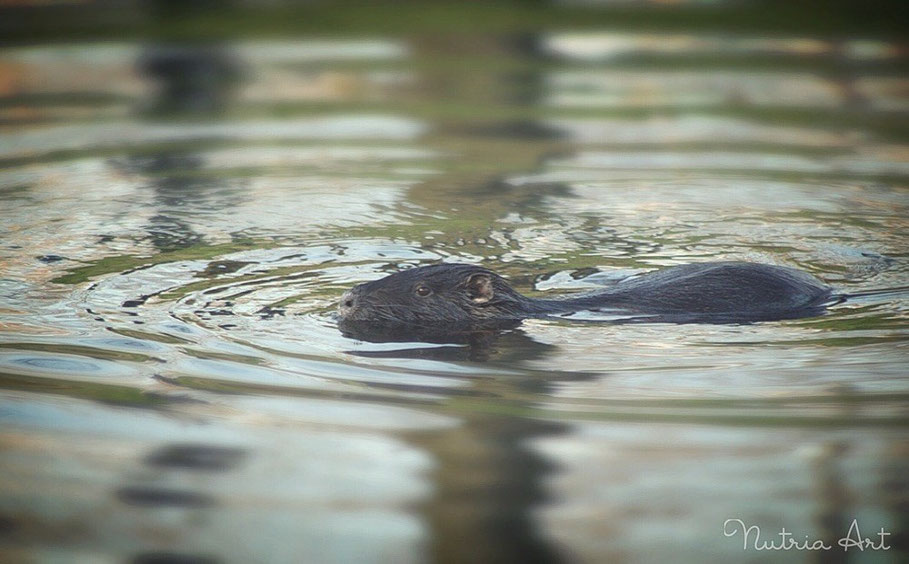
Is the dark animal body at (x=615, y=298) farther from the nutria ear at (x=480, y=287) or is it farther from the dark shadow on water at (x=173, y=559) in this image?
the dark shadow on water at (x=173, y=559)

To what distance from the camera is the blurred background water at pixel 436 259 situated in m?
3.50

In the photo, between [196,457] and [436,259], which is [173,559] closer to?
[196,457]

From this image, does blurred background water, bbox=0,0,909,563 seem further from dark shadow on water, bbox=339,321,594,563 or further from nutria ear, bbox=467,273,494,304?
nutria ear, bbox=467,273,494,304

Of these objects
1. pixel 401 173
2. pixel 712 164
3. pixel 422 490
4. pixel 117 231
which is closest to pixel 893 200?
pixel 712 164

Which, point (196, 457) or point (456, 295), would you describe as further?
point (456, 295)

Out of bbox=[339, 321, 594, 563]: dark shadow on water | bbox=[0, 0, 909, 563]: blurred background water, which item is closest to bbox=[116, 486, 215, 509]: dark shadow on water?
bbox=[0, 0, 909, 563]: blurred background water

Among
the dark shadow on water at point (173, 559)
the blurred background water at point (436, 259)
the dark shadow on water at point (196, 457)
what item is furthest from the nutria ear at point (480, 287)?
the dark shadow on water at point (173, 559)

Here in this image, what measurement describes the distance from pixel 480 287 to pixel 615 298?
2.05ft

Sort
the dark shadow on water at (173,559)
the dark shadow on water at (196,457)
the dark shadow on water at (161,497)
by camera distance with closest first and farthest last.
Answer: the dark shadow on water at (173,559)
the dark shadow on water at (161,497)
the dark shadow on water at (196,457)

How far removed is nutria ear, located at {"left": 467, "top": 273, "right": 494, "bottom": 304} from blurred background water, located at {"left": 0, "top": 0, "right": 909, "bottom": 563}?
34 cm

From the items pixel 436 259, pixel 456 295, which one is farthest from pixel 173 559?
pixel 436 259

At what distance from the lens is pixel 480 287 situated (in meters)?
6.14

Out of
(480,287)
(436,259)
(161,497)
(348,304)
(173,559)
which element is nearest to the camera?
(173,559)

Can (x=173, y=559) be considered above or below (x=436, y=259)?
above
